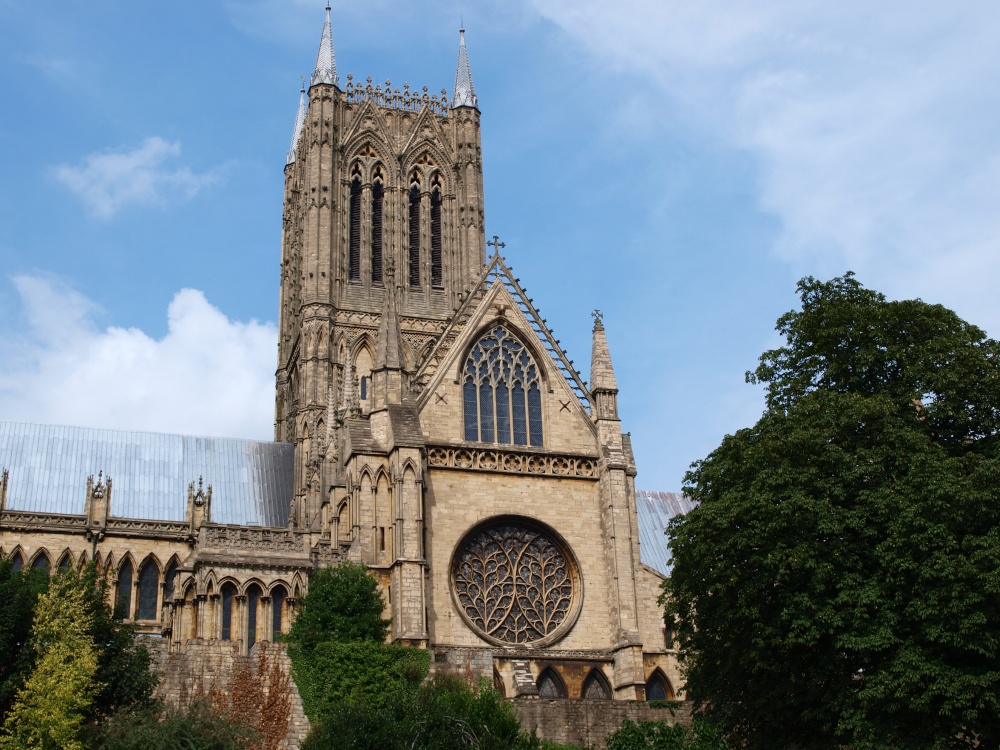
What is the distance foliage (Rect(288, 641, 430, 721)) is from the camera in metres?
31.6

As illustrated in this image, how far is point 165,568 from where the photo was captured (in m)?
48.6

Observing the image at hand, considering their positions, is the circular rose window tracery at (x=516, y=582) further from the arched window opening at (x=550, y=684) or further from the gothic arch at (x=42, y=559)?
the gothic arch at (x=42, y=559)

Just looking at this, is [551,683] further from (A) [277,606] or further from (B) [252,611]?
(B) [252,611]

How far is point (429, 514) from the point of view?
39.9 metres

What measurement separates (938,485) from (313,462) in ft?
91.6

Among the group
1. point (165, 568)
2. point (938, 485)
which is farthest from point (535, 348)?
point (938, 485)

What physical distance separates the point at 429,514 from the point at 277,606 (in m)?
5.35

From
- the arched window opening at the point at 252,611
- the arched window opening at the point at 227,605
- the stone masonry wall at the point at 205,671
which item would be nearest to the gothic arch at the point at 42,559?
the arched window opening at the point at 227,605

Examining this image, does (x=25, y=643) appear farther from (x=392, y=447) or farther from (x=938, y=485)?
(x=938, y=485)

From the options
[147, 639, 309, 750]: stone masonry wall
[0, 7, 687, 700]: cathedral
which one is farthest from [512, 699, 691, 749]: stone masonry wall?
[147, 639, 309, 750]: stone masonry wall

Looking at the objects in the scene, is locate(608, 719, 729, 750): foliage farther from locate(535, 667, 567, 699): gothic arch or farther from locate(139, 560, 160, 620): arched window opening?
locate(139, 560, 160, 620): arched window opening

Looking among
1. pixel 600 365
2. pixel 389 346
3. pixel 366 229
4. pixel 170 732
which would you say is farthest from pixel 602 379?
pixel 366 229

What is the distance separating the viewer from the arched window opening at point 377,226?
64.9 metres

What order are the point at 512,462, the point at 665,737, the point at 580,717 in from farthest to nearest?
the point at 512,462
the point at 580,717
the point at 665,737
